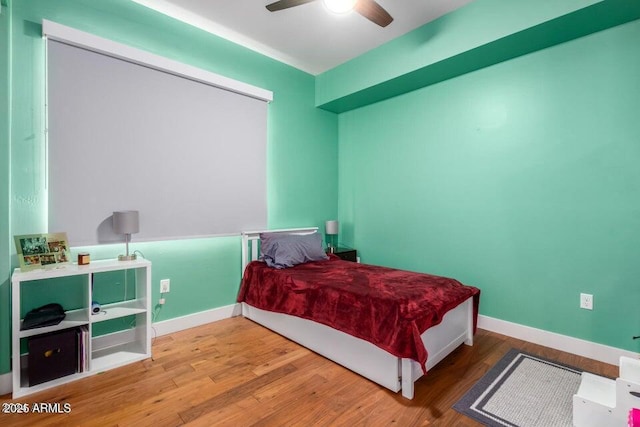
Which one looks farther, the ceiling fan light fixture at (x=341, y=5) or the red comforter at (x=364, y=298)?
the ceiling fan light fixture at (x=341, y=5)

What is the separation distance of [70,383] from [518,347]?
3310 millimetres

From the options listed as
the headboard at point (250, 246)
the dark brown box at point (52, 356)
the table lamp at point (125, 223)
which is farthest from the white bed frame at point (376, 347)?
the dark brown box at point (52, 356)

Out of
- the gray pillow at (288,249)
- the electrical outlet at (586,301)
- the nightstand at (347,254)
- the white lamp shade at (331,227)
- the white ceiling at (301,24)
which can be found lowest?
the electrical outlet at (586,301)

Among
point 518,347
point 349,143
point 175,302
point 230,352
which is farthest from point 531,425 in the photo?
point 349,143

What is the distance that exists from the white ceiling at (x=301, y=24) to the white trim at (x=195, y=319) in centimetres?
276

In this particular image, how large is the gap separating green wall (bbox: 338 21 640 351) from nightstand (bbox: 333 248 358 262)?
→ 0.42 m

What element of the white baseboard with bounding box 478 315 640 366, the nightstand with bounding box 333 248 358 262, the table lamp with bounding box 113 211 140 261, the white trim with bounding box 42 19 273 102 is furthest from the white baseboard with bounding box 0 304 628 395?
the white trim with bounding box 42 19 273 102

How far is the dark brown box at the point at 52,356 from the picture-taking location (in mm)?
1878

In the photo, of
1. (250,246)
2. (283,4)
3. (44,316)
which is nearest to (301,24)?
(283,4)

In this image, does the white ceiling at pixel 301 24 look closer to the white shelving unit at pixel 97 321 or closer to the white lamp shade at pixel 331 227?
the white lamp shade at pixel 331 227

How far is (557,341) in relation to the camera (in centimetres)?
247

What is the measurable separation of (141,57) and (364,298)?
264cm

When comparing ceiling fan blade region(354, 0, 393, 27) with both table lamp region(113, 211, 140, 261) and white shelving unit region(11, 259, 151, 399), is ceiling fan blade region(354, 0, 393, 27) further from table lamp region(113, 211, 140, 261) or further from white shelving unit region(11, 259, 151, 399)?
white shelving unit region(11, 259, 151, 399)

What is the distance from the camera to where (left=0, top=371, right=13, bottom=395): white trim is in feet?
6.21
